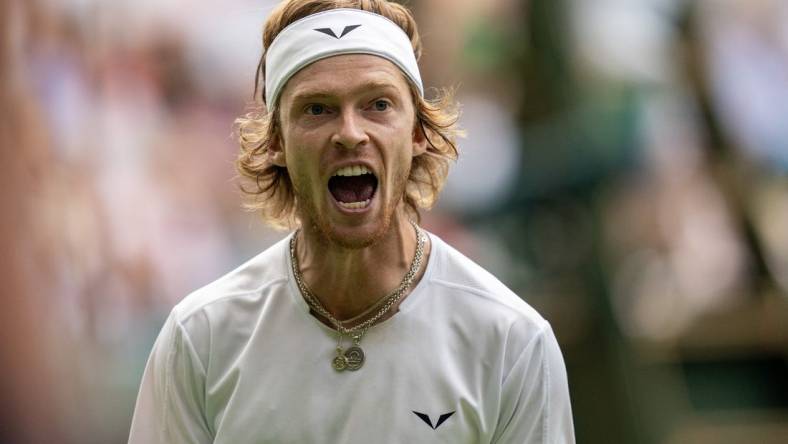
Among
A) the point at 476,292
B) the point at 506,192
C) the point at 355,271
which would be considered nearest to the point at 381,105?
the point at 355,271

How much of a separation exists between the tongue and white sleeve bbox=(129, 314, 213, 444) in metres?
0.66

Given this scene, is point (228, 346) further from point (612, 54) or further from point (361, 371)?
point (612, 54)

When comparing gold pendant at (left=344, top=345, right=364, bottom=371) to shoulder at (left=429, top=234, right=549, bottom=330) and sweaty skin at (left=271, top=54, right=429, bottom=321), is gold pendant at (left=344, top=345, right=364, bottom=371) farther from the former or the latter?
shoulder at (left=429, top=234, right=549, bottom=330)

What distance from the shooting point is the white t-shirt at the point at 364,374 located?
5.57m

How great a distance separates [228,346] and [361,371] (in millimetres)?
442

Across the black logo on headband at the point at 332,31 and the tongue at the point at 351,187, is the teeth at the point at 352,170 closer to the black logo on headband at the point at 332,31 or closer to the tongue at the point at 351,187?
the tongue at the point at 351,187

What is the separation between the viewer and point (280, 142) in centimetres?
600

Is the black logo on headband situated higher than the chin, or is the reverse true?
the black logo on headband

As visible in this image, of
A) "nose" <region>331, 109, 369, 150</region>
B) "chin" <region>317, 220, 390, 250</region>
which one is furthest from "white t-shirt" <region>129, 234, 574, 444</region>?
"nose" <region>331, 109, 369, 150</region>

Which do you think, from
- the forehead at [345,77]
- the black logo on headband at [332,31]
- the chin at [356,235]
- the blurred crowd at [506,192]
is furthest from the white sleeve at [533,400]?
the blurred crowd at [506,192]

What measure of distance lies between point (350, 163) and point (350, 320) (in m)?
0.52

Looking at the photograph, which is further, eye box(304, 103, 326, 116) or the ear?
the ear

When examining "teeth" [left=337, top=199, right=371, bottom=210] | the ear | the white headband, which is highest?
the white headband

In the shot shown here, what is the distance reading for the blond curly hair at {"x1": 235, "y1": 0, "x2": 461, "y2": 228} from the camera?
234 inches
